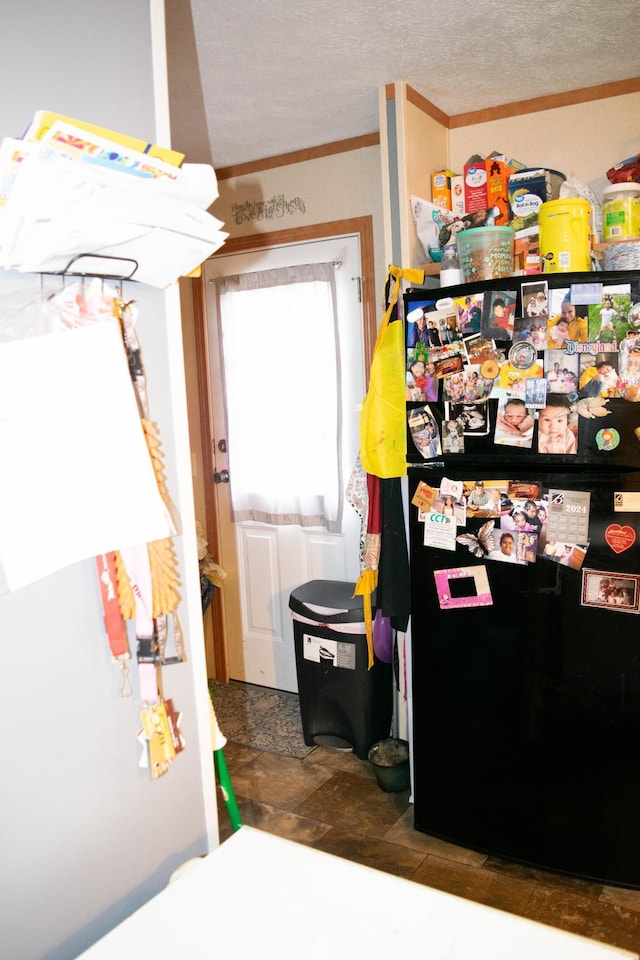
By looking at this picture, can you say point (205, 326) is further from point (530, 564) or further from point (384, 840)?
point (384, 840)

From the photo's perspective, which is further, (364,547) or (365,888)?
(364,547)

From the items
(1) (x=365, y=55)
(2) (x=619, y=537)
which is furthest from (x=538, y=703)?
(1) (x=365, y=55)

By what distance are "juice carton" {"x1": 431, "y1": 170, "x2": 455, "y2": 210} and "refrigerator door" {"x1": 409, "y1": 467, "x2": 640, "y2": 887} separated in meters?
1.00

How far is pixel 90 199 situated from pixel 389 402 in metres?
1.55

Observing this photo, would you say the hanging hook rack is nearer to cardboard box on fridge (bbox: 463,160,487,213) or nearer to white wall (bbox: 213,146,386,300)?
cardboard box on fridge (bbox: 463,160,487,213)

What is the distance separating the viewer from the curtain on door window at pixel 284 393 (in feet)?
10.7

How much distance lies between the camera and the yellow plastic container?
207 cm

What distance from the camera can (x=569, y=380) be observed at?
6.66 ft

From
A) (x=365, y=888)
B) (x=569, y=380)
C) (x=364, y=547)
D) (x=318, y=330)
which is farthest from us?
(x=318, y=330)

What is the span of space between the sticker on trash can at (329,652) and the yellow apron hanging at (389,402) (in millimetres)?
763

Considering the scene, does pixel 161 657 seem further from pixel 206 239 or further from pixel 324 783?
pixel 324 783

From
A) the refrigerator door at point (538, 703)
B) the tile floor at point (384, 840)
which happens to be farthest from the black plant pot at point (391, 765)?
the refrigerator door at point (538, 703)

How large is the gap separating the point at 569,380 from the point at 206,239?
3.99 feet

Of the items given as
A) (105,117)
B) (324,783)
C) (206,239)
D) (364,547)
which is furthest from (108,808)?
(324,783)
